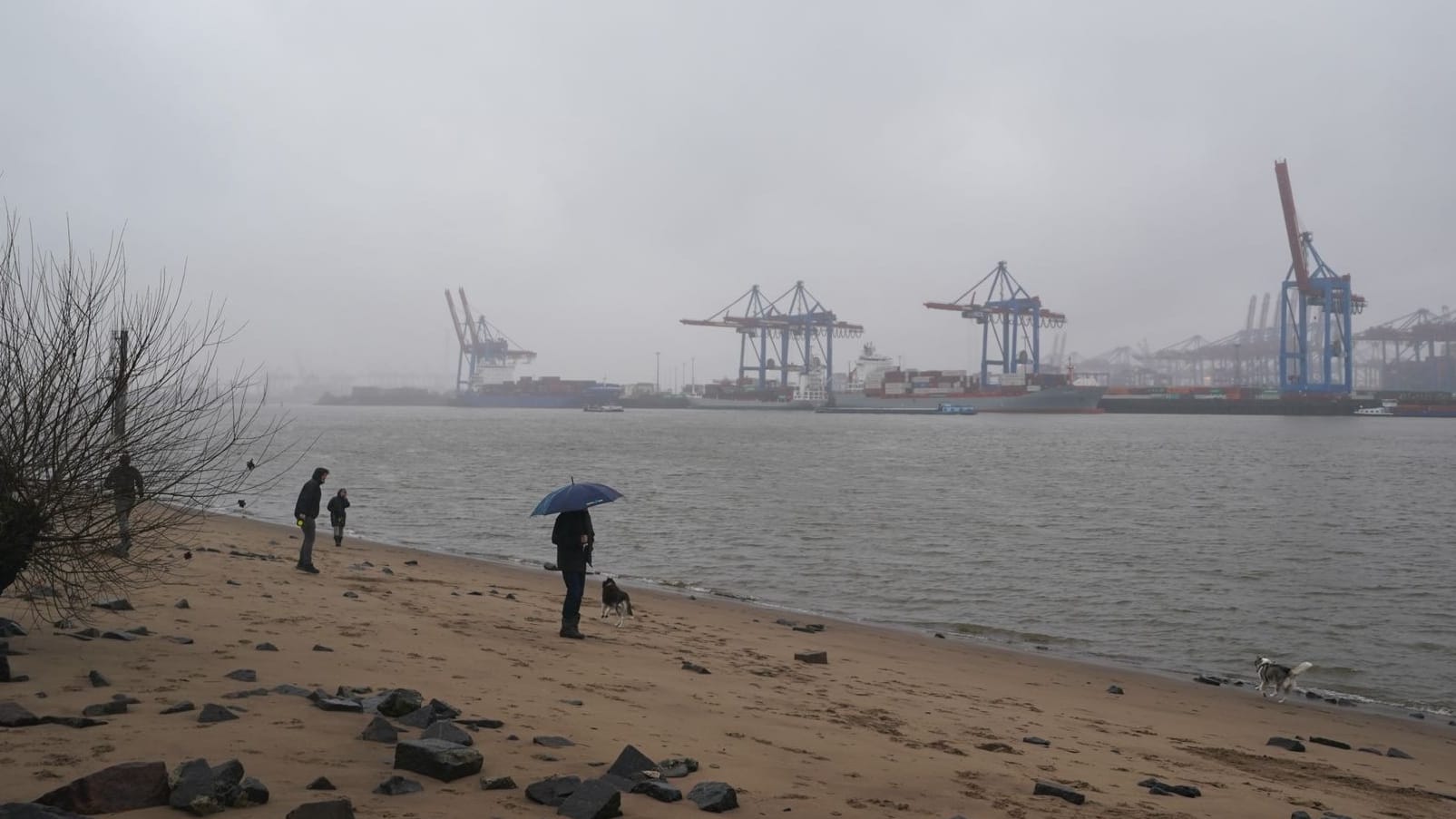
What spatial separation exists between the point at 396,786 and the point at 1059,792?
3.09 meters

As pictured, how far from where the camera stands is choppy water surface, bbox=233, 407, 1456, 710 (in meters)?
12.9

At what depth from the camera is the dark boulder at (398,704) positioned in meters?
5.31

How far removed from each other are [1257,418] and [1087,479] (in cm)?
7952

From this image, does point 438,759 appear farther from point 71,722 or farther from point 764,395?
point 764,395

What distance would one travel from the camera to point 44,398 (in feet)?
18.0

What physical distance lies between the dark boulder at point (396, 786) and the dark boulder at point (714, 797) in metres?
1.12

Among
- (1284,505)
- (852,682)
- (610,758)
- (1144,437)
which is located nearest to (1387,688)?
(852,682)

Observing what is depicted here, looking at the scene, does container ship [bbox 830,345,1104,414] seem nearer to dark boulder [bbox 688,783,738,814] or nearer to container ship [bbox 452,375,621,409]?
container ship [bbox 452,375,621,409]

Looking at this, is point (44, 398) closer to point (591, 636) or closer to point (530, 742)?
point (530, 742)

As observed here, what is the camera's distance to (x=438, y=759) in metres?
4.32

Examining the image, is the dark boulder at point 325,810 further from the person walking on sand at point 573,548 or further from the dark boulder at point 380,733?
the person walking on sand at point 573,548

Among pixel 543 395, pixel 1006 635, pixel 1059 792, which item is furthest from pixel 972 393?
pixel 1059 792

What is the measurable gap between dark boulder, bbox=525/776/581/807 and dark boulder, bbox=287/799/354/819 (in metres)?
0.76

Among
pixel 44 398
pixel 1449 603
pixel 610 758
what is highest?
pixel 44 398
